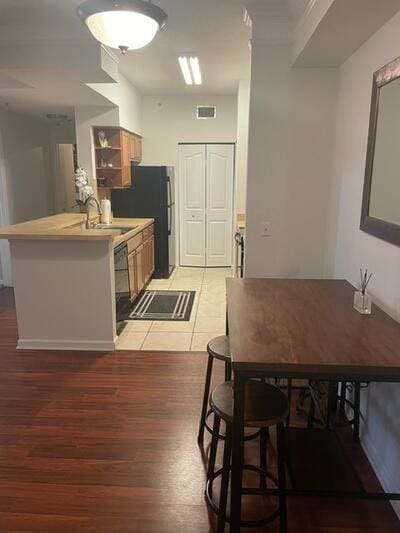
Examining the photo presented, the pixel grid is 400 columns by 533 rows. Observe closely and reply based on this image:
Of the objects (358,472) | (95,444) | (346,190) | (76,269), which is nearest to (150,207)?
(76,269)

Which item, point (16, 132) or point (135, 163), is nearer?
point (16, 132)

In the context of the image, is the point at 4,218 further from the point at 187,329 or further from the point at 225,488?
the point at 225,488

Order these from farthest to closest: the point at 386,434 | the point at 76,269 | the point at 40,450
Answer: the point at 76,269 → the point at 40,450 → the point at 386,434

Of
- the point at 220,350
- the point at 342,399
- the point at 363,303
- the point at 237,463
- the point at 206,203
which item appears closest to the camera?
the point at 237,463

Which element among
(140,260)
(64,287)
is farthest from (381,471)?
(140,260)

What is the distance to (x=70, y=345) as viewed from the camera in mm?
3631

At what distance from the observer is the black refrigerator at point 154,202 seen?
575cm

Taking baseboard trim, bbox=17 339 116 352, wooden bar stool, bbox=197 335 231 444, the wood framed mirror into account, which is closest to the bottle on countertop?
baseboard trim, bbox=17 339 116 352

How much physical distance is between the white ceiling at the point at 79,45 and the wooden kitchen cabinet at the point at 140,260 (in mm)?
1694

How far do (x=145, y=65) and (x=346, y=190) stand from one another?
2925 millimetres

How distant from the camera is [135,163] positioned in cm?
624

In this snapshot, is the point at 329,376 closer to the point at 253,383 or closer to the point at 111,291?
the point at 253,383

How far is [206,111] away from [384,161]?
476 cm

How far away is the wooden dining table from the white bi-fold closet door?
451cm
